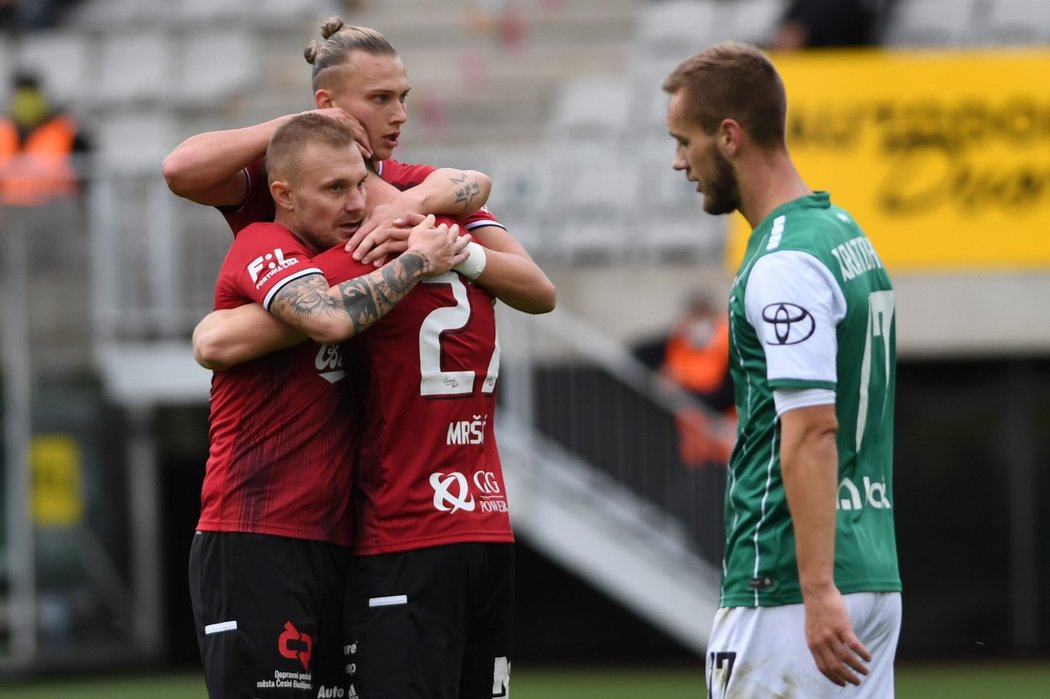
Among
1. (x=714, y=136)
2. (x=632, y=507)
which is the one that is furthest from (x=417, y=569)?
(x=632, y=507)

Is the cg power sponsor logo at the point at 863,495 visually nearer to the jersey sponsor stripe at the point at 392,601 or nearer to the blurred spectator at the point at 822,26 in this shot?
the jersey sponsor stripe at the point at 392,601

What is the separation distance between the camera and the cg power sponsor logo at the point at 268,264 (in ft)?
14.0

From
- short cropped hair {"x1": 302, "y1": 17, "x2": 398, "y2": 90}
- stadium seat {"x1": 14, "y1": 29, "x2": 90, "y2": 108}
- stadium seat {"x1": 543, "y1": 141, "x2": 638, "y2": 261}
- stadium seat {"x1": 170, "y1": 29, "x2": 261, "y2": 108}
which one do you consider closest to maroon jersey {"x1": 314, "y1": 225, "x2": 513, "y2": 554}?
short cropped hair {"x1": 302, "y1": 17, "x2": 398, "y2": 90}

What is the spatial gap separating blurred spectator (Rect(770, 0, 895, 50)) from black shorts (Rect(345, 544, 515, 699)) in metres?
8.04

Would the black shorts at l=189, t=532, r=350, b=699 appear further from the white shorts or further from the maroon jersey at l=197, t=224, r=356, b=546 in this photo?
the white shorts

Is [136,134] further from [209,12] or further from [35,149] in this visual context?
[209,12]

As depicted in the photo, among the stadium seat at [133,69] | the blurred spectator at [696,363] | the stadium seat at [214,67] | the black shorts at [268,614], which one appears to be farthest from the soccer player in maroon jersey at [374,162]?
the stadium seat at [133,69]

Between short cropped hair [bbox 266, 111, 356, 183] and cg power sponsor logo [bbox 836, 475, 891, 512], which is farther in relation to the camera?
short cropped hair [bbox 266, 111, 356, 183]

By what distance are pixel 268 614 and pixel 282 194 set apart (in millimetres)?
1082

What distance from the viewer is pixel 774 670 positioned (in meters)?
3.86

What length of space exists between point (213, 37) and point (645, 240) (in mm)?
5410

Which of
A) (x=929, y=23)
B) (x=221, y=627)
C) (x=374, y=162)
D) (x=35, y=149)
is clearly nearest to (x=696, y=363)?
(x=929, y=23)

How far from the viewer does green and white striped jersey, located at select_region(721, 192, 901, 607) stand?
3797 mm

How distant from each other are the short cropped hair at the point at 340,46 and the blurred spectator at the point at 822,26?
7.59 meters
